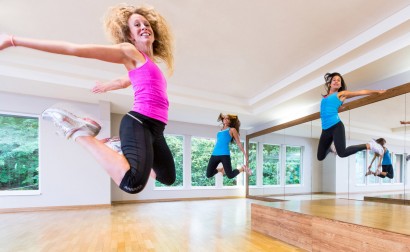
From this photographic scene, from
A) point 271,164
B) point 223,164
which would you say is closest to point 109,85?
point 223,164

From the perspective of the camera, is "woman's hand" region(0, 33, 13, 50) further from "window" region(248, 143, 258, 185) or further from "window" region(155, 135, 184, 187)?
"window" region(248, 143, 258, 185)

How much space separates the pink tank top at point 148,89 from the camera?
133cm

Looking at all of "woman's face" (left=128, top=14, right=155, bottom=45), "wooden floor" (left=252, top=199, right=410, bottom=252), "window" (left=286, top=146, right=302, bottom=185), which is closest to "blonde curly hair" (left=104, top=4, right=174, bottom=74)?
"woman's face" (left=128, top=14, right=155, bottom=45)

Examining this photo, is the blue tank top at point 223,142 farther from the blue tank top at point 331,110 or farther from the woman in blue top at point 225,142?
the blue tank top at point 331,110

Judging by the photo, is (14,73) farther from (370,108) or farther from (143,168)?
(370,108)

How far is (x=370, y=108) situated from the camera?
472cm

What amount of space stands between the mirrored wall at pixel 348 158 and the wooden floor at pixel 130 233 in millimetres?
2097

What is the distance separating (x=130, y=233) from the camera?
388 cm

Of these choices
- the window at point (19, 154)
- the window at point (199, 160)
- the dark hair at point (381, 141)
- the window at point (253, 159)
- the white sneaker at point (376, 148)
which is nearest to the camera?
the white sneaker at point (376, 148)

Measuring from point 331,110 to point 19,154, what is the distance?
695 centimetres

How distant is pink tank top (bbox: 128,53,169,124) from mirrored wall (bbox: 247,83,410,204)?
3989 mm

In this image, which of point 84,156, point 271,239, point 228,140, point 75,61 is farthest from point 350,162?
point 84,156

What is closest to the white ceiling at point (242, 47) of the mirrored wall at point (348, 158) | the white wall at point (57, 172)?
the white wall at point (57, 172)

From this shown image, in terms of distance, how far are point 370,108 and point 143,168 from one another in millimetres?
4934
